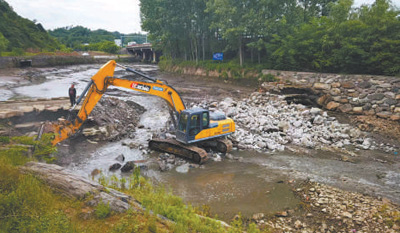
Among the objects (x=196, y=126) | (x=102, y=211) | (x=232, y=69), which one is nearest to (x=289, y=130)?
(x=196, y=126)

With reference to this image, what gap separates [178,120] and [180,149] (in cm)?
128

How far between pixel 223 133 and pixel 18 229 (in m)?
9.28

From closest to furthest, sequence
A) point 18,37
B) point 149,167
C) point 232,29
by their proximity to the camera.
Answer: point 149,167
point 232,29
point 18,37

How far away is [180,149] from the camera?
11.9 meters

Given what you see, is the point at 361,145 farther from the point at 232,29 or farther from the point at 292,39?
the point at 232,29

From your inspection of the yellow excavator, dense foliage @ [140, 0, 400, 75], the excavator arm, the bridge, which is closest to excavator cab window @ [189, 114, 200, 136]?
the yellow excavator

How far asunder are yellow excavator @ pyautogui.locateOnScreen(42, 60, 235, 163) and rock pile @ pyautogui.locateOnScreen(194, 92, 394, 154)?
2213 millimetres

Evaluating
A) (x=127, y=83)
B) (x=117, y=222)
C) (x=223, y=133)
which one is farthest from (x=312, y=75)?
(x=117, y=222)

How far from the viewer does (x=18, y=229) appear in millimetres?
4398

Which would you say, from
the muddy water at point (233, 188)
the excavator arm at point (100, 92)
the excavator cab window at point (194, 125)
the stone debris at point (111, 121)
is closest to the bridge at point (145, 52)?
the stone debris at point (111, 121)

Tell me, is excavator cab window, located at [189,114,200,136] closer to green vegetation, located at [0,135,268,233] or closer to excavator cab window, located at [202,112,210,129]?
excavator cab window, located at [202,112,210,129]

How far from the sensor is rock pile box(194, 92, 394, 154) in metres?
13.8

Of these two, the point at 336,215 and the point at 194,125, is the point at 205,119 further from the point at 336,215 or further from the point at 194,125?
the point at 336,215

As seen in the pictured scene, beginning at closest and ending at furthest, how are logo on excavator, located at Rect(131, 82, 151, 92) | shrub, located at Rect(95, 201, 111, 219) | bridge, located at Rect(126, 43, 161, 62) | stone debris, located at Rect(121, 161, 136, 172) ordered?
shrub, located at Rect(95, 201, 111, 219) → stone debris, located at Rect(121, 161, 136, 172) → logo on excavator, located at Rect(131, 82, 151, 92) → bridge, located at Rect(126, 43, 161, 62)
